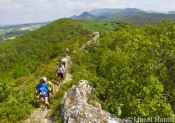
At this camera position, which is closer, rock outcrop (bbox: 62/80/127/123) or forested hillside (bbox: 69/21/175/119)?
forested hillside (bbox: 69/21/175/119)

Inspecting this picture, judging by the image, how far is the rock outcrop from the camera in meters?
14.7

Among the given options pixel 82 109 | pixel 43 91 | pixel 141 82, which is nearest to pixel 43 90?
pixel 43 91

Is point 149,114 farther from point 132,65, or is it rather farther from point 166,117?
point 132,65

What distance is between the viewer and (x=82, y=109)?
15.3 meters

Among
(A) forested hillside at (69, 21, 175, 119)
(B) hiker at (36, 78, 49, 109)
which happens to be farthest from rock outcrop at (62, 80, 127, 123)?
(B) hiker at (36, 78, 49, 109)

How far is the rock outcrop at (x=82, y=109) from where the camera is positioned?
1466 cm

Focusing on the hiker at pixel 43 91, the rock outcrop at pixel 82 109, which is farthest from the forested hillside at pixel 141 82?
the hiker at pixel 43 91

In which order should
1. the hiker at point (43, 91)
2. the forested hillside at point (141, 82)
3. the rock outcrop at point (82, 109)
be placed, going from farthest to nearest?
the hiker at point (43, 91), the rock outcrop at point (82, 109), the forested hillside at point (141, 82)

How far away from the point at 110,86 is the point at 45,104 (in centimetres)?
553

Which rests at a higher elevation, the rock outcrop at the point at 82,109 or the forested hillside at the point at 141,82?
the forested hillside at the point at 141,82

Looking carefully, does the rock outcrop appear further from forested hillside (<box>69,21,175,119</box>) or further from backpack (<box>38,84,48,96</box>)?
backpack (<box>38,84,48,96</box>)

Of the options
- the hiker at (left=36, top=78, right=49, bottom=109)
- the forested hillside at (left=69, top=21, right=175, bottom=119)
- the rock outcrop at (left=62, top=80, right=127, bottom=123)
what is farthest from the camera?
the hiker at (left=36, top=78, right=49, bottom=109)

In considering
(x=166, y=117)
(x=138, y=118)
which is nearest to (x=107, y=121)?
(x=138, y=118)

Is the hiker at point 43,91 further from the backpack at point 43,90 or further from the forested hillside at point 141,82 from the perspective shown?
the forested hillside at point 141,82
